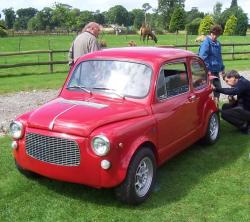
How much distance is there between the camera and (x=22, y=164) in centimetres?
534

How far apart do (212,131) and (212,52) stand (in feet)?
7.32

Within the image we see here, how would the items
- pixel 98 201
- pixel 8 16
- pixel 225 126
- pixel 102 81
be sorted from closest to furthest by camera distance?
pixel 98 201 → pixel 102 81 → pixel 225 126 → pixel 8 16

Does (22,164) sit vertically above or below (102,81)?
below

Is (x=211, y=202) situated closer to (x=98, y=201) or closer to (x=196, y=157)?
(x=98, y=201)

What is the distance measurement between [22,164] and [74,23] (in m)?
74.4

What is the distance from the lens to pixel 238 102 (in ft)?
27.7

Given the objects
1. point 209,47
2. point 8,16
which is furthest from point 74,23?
point 209,47

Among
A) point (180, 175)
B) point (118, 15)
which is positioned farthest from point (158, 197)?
point (118, 15)

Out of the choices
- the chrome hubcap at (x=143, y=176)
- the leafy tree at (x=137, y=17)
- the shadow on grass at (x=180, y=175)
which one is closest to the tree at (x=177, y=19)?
the leafy tree at (x=137, y=17)

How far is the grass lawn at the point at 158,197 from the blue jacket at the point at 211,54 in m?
3.05

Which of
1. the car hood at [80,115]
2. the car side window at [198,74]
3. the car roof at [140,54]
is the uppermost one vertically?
the car roof at [140,54]

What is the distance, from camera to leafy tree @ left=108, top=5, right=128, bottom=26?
145875 mm

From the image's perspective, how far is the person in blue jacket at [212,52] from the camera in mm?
9156

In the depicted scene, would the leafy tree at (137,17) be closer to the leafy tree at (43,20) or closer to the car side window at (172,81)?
the leafy tree at (43,20)
